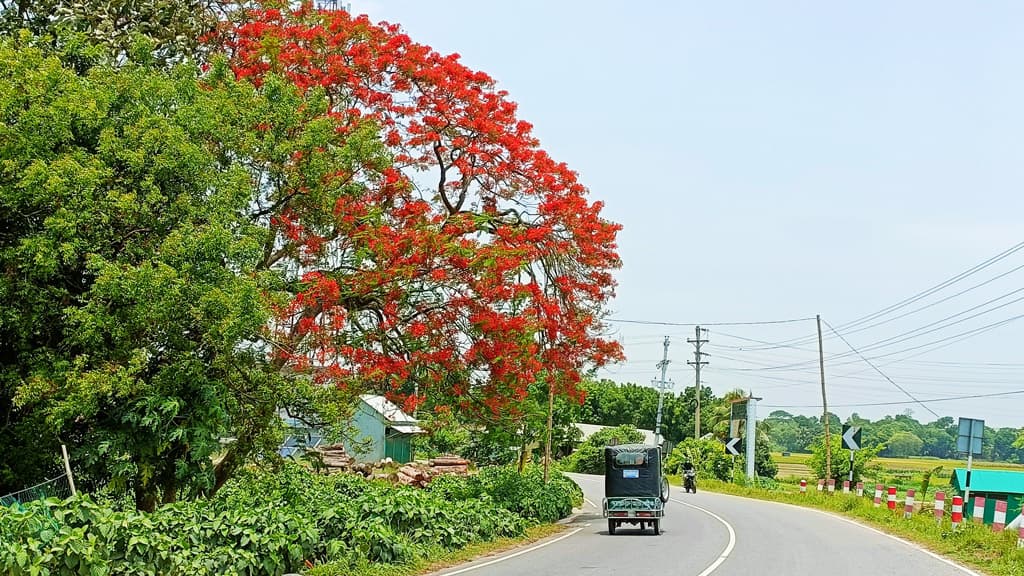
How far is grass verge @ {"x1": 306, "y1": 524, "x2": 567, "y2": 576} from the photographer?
556 inches

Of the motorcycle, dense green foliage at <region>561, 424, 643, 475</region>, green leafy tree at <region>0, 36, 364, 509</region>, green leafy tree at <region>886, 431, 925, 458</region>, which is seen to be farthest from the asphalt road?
green leafy tree at <region>886, 431, 925, 458</region>

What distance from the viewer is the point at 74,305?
14.0m

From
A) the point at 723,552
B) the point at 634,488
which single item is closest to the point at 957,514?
the point at 723,552

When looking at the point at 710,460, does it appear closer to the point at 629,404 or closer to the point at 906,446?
the point at 629,404

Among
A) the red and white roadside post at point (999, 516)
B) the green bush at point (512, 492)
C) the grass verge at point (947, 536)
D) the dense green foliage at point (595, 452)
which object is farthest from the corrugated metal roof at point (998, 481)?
the dense green foliage at point (595, 452)

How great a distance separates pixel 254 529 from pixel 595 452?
58.8m

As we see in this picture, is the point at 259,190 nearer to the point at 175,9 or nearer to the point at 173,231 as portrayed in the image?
the point at 173,231

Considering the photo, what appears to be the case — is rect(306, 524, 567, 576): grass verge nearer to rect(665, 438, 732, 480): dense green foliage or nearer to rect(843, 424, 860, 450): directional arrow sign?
Result: rect(843, 424, 860, 450): directional arrow sign

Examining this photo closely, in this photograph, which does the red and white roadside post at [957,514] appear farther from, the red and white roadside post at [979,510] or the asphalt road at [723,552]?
the asphalt road at [723,552]

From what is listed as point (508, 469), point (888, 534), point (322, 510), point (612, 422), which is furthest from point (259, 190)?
point (612, 422)

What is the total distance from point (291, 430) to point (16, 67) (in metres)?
6.77

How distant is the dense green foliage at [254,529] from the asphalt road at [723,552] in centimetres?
128

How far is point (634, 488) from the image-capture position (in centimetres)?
2352

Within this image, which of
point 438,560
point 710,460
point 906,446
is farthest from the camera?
point 906,446
